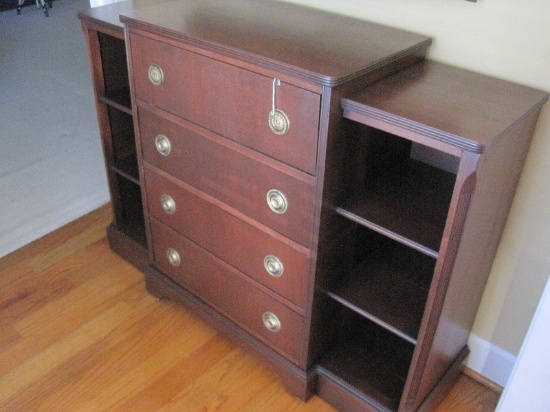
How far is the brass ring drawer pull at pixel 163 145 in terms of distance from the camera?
138 cm

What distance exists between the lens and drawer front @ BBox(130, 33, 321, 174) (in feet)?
3.45

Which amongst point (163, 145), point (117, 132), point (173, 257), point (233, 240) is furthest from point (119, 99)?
point (233, 240)

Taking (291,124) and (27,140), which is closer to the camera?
(291,124)

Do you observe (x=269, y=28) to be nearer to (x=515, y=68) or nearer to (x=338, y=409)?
(x=515, y=68)

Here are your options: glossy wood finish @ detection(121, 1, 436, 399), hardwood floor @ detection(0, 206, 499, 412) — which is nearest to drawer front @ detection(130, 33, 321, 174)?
glossy wood finish @ detection(121, 1, 436, 399)

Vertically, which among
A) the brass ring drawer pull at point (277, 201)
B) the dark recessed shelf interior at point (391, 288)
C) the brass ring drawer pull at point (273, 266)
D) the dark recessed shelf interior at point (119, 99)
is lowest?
the dark recessed shelf interior at point (391, 288)

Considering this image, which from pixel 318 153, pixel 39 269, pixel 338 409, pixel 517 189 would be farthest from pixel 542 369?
pixel 39 269

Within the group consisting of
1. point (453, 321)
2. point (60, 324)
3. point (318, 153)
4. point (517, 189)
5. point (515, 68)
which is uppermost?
point (515, 68)

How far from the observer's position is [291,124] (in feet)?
3.51

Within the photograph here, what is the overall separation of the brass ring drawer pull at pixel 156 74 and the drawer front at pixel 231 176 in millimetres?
98

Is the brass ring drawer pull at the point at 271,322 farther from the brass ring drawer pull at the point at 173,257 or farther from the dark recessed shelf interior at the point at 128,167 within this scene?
the dark recessed shelf interior at the point at 128,167

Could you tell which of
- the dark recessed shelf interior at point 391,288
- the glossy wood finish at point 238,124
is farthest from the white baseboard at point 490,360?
the glossy wood finish at point 238,124

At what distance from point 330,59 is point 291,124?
143 mm

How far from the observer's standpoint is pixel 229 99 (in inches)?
45.7
